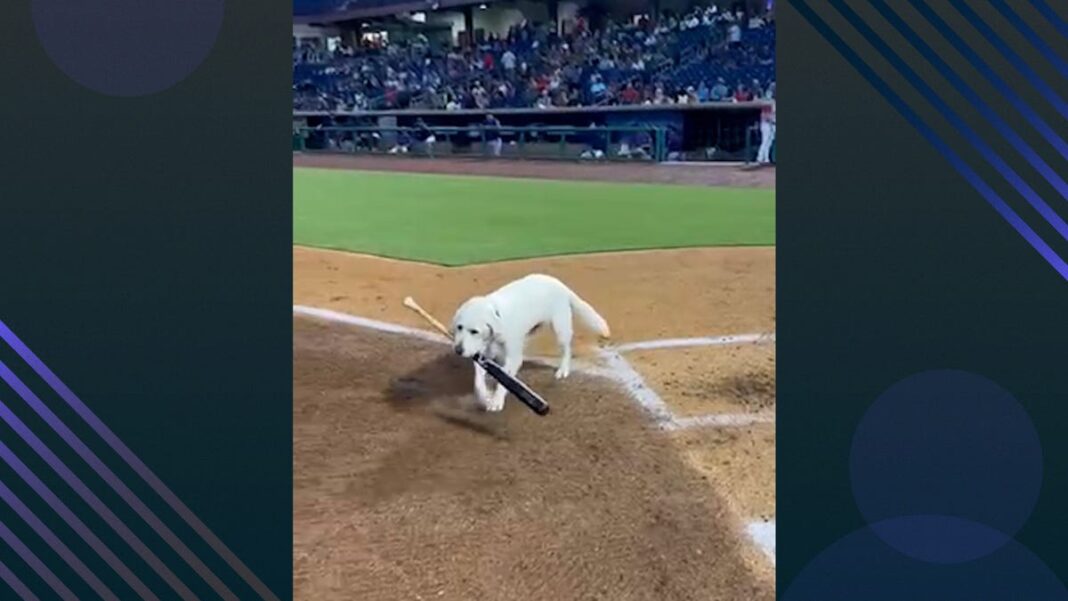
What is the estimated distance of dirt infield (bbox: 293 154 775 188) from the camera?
1338 centimetres

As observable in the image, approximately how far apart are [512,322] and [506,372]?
222mm

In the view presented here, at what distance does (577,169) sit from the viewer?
15.8 metres

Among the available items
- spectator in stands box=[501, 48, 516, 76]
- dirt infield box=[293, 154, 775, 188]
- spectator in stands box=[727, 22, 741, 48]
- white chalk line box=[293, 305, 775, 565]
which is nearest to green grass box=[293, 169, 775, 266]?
dirt infield box=[293, 154, 775, 188]

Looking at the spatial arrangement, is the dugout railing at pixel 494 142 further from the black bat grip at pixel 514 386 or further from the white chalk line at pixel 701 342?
the black bat grip at pixel 514 386

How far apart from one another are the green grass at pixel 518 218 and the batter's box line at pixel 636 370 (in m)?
1.71

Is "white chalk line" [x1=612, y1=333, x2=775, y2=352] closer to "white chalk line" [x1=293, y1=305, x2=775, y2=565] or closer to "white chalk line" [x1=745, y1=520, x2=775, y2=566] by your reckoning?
"white chalk line" [x1=293, y1=305, x2=775, y2=565]

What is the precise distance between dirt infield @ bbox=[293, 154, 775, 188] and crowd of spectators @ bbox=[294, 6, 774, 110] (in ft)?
5.31

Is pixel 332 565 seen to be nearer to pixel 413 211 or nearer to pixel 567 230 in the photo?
pixel 567 230

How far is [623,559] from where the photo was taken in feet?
9.00

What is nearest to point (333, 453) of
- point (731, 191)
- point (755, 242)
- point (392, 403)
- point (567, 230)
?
point (392, 403)

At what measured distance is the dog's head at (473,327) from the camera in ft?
11.9

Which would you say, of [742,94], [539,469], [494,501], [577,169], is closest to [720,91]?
[742,94]

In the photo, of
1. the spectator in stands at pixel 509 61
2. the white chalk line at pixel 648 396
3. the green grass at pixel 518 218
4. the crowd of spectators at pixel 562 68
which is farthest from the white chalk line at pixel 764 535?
the spectator in stands at pixel 509 61

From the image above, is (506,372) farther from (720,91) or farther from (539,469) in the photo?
(720,91)
